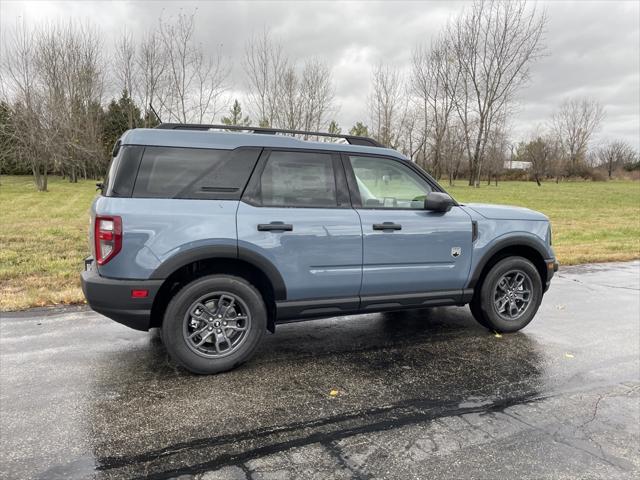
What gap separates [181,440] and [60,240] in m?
8.98

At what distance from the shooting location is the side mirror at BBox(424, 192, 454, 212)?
4.44 meters

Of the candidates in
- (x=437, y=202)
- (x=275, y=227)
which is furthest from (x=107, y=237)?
(x=437, y=202)

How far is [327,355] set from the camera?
4344 millimetres

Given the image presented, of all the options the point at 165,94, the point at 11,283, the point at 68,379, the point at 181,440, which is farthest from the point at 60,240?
the point at 165,94

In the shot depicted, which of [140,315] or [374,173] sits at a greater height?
[374,173]

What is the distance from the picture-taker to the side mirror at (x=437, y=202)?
4441 mm

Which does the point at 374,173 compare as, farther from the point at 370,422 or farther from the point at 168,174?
the point at 370,422

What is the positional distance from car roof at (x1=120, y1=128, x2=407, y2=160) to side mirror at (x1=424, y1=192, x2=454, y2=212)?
88 centimetres

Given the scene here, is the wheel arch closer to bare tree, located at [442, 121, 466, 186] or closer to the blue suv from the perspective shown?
the blue suv

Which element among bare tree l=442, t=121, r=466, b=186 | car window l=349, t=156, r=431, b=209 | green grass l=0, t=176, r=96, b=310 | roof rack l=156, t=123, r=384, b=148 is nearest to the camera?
roof rack l=156, t=123, r=384, b=148

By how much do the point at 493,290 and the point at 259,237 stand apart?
253 cm

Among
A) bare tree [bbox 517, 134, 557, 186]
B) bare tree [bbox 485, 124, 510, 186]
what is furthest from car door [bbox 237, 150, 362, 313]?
bare tree [bbox 517, 134, 557, 186]

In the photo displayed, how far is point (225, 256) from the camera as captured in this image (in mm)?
3787

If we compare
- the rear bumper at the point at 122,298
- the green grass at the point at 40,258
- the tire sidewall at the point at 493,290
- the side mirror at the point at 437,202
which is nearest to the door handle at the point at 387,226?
the side mirror at the point at 437,202
